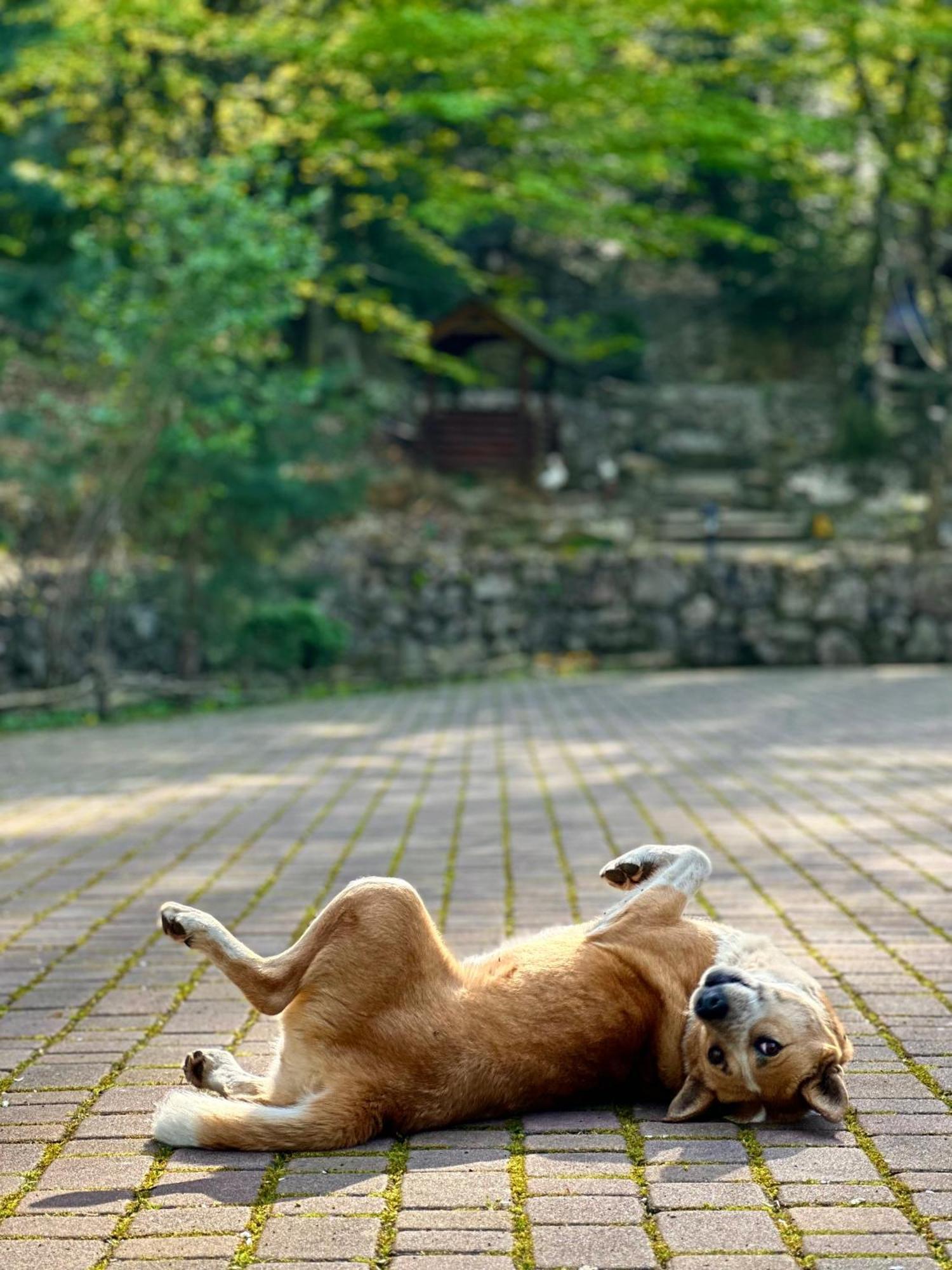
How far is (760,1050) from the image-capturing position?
3.35 meters

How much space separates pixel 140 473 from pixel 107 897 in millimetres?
11274

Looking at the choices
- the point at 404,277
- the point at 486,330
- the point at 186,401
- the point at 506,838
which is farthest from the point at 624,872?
the point at 404,277

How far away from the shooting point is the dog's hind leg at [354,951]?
3.39 m

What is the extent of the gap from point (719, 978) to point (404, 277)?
1123 inches

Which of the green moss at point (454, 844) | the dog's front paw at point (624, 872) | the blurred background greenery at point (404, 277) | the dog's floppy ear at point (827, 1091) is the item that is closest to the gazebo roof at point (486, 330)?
the blurred background greenery at point (404, 277)

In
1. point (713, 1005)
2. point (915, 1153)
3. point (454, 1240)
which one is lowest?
point (915, 1153)

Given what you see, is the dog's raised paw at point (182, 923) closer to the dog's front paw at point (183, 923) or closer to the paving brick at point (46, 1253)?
the dog's front paw at point (183, 923)

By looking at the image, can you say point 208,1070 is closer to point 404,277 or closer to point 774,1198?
point 774,1198

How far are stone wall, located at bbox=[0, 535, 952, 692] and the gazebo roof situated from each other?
7.33 m

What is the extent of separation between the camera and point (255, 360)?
61.9 feet

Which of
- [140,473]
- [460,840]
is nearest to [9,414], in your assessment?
[140,473]

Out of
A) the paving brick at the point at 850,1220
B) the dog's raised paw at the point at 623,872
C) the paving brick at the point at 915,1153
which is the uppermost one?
the dog's raised paw at the point at 623,872

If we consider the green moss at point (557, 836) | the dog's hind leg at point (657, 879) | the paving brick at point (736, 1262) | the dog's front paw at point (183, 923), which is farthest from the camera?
the green moss at point (557, 836)

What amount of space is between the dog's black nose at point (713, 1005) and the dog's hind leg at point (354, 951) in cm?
58
